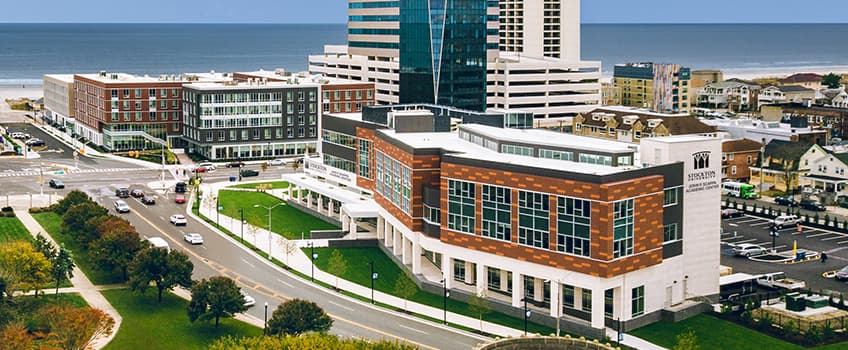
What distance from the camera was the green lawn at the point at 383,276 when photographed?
8581 centimetres

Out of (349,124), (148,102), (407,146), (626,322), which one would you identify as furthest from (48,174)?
(626,322)

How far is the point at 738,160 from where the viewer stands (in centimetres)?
14362

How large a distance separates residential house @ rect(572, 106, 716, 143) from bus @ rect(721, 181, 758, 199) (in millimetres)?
10668

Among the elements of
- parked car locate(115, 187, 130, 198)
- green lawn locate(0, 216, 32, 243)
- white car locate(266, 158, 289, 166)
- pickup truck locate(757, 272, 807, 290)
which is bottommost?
→ pickup truck locate(757, 272, 807, 290)

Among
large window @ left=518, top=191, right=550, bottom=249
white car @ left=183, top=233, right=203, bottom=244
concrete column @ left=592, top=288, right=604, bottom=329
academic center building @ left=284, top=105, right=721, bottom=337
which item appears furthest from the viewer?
white car @ left=183, top=233, right=203, bottom=244

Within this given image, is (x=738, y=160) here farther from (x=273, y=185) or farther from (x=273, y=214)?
(x=273, y=214)

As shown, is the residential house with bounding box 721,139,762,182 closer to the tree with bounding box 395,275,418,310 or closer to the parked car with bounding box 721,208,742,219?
the parked car with bounding box 721,208,742,219

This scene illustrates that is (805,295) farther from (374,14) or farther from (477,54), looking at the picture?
(374,14)

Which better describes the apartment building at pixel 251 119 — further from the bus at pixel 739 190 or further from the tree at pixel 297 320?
the tree at pixel 297 320

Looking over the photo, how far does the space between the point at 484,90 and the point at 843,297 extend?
85940mm

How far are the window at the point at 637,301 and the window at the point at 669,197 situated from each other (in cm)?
648

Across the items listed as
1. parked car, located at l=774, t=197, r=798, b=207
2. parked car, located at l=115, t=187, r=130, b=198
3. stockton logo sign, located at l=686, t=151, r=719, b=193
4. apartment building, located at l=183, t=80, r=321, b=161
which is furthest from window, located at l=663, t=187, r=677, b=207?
apartment building, located at l=183, t=80, r=321, b=161

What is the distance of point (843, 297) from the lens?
90.5 m

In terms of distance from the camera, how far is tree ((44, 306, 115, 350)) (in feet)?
245
